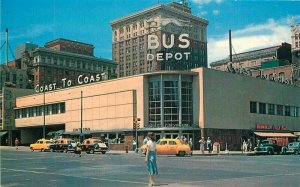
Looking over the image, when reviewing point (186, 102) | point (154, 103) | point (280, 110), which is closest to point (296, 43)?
point (280, 110)

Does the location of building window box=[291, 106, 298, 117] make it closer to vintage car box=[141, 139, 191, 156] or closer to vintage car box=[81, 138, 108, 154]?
vintage car box=[81, 138, 108, 154]

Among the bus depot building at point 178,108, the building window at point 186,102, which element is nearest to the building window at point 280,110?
the bus depot building at point 178,108

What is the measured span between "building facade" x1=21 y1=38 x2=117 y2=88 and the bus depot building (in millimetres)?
57431

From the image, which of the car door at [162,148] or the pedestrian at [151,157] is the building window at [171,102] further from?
the pedestrian at [151,157]

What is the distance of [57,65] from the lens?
138000 millimetres

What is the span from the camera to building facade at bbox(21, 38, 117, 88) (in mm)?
134125

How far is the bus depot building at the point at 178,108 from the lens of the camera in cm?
6094

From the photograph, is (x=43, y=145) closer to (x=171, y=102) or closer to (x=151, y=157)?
(x=171, y=102)

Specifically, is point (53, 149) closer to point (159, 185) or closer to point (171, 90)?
point (171, 90)

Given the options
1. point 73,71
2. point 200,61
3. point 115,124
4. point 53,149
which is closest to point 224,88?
point 115,124

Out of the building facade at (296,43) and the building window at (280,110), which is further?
the building facade at (296,43)

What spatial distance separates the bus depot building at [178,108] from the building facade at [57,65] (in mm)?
57431

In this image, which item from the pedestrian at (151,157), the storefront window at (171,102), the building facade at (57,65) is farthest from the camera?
the building facade at (57,65)

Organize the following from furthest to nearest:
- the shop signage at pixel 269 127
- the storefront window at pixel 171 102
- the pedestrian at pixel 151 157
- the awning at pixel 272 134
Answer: the shop signage at pixel 269 127 < the awning at pixel 272 134 < the storefront window at pixel 171 102 < the pedestrian at pixel 151 157
